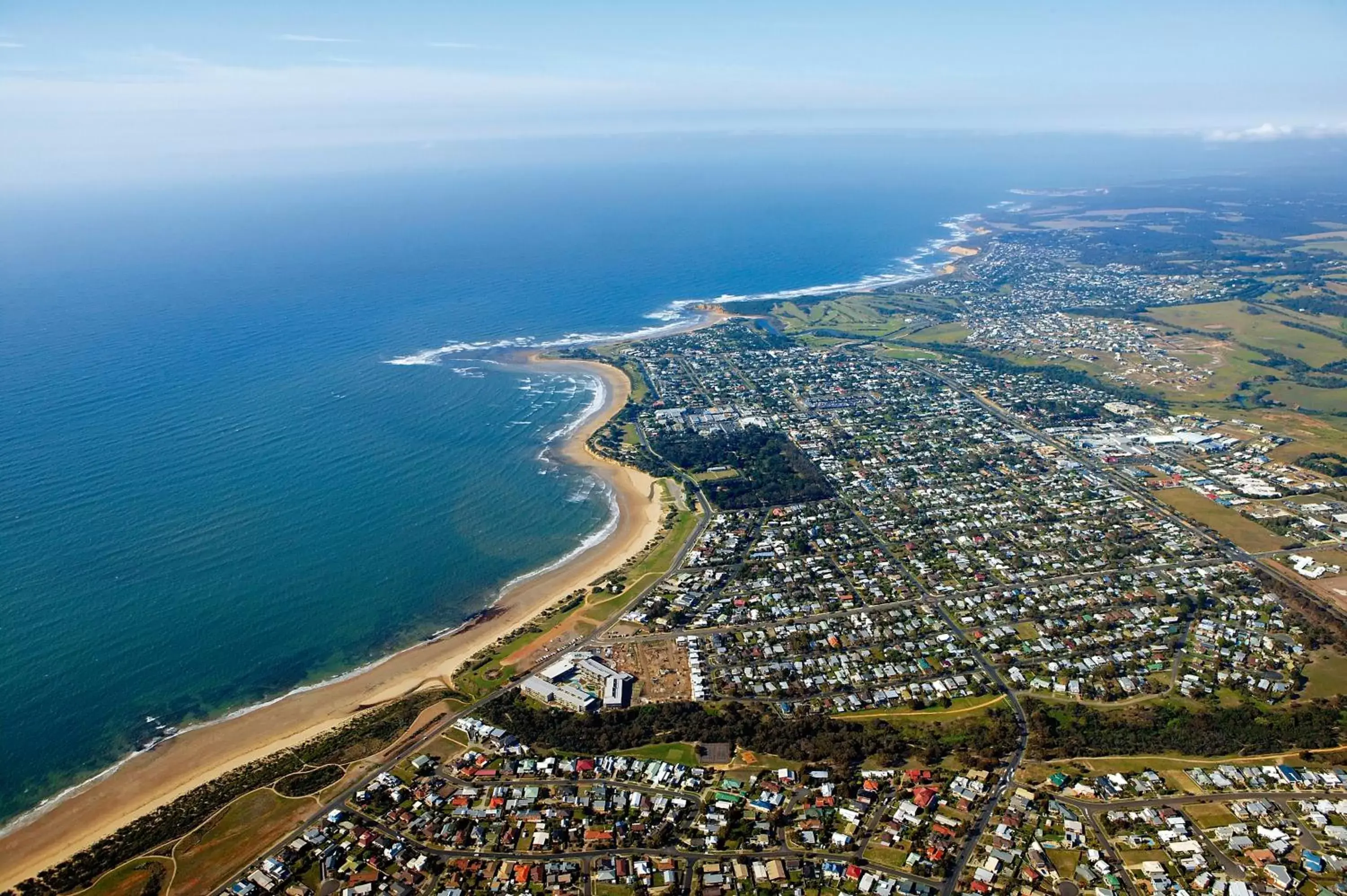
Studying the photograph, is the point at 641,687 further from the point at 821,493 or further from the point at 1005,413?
the point at 1005,413

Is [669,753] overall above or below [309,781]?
above

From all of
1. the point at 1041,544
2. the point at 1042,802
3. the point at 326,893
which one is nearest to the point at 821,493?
the point at 1041,544

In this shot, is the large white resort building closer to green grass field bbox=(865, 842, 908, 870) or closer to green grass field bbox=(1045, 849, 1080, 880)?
green grass field bbox=(865, 842, 908, 870)

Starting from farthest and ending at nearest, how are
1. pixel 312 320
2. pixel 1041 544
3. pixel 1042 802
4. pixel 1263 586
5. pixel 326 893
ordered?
1. pixel 312 320
2. pixel 1041 544
3. pixel 1263 586
4. pixel 1042 802
5. pixel 326 893

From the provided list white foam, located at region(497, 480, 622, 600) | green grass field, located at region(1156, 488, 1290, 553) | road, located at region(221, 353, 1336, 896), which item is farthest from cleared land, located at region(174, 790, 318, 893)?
green grass field, located at region(1156, 488, 1290, 553)

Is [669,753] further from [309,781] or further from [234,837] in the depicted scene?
[234,837]

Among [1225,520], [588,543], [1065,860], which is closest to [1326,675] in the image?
[1225,520]
